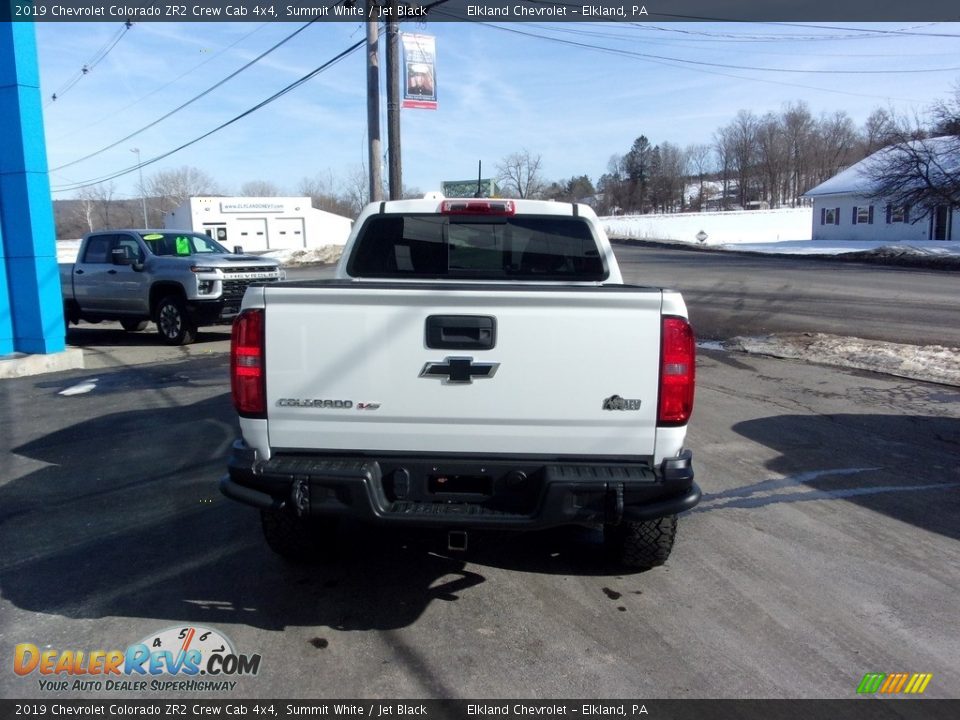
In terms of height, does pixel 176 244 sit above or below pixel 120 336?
above

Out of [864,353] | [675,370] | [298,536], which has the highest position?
[675,370]

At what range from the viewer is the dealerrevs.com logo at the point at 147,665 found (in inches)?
130

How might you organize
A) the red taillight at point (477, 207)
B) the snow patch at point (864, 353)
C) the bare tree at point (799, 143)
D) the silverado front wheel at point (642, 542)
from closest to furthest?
the silverado front wheel at point (642, 542) < the red taillight at point (477, 207) < the snow patch at point (864, 353) < the bare tree at point (799, 143)

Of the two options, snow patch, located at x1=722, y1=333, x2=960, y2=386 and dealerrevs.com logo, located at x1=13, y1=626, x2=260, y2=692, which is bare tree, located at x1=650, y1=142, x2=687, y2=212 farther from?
dealerrevs.com logo, located at x1=13, y1=626, x2=260, y2=692

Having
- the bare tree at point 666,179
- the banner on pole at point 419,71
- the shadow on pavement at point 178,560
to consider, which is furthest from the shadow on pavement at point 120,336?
the bare tree at point 666,179

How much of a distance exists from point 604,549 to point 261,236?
190 feet

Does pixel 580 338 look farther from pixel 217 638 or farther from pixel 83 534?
pixel 83 534

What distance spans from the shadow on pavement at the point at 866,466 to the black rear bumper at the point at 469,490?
2.07 m

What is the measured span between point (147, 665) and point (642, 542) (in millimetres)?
2505

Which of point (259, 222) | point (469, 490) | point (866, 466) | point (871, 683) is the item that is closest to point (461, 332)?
point (469, 490)

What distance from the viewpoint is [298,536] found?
4230 mm

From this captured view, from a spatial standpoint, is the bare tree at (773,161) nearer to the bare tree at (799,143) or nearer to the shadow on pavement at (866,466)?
the bare tree at (799,143)

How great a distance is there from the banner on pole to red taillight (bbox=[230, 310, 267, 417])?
15.1 meters

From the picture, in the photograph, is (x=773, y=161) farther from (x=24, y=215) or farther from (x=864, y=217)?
(x=24, y=215)
